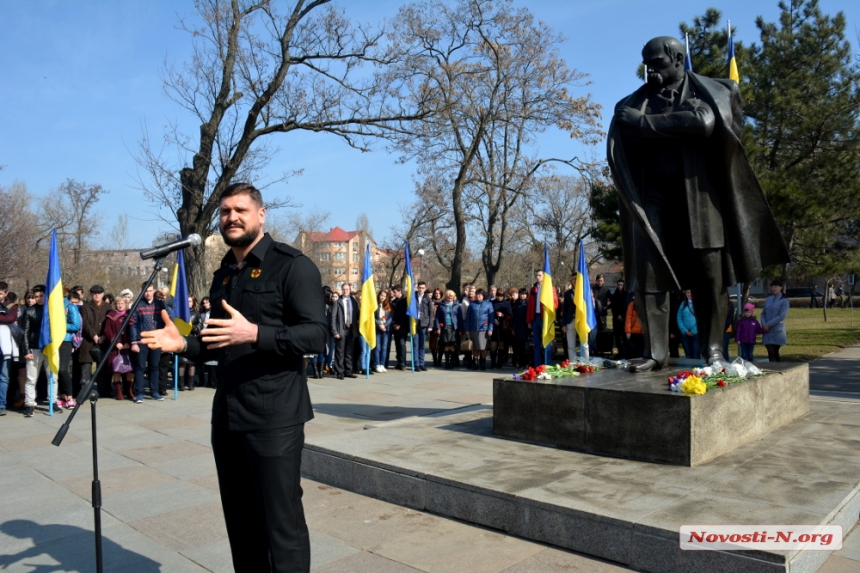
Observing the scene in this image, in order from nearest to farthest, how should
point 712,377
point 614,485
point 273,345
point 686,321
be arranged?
1. point 273,345
2. point 614,485
3. point 712,377
4. point 686,321

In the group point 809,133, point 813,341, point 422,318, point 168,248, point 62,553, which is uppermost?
point 809,133

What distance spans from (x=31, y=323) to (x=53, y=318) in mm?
767

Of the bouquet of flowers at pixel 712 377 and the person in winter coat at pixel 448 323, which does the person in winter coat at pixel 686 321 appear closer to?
the person in winter coat at pixel 448 323

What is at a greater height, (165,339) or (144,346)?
(165,339)

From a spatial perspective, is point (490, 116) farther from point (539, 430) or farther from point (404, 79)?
point (539, 430)

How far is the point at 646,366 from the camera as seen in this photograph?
6035mm

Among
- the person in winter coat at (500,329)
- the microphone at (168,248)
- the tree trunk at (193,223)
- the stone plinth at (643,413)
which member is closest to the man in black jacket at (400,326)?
A: the person in winter coat at (500,329)

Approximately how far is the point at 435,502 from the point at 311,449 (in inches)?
59.7

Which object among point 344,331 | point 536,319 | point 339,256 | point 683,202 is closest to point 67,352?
point 344,331

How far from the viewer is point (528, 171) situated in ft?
88.0

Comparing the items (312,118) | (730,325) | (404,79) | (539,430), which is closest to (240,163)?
(312,118)

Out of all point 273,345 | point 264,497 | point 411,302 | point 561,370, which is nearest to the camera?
point 273,345

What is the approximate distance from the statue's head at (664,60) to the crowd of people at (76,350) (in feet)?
26.1

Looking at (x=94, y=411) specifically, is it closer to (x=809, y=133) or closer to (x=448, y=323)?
(x=448, y=323)
